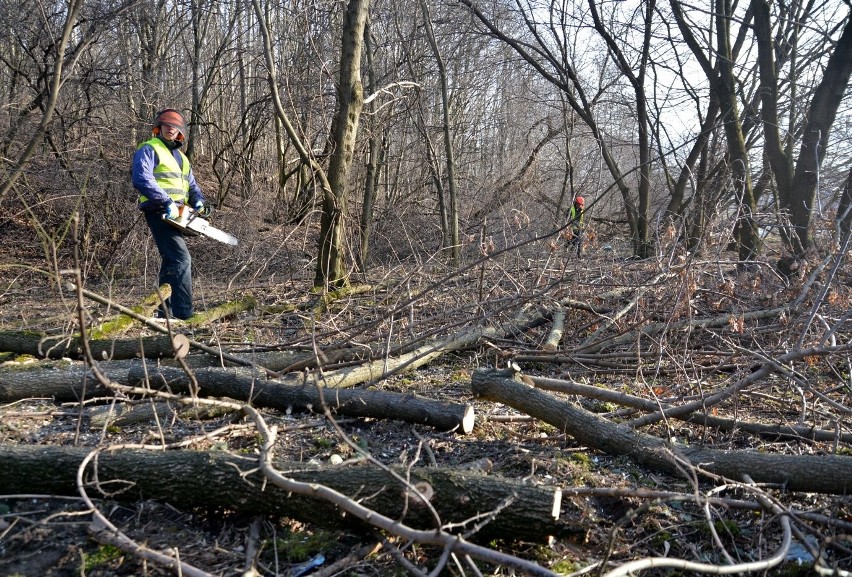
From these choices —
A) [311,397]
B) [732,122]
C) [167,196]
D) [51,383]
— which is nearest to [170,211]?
[167,196]

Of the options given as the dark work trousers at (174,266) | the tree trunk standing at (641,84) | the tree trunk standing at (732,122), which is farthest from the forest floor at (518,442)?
the tree trunk standing at (641,84)

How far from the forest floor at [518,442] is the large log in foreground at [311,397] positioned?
8 cm

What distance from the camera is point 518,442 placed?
360 centimetres

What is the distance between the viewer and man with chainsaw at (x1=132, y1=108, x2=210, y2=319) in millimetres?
6422

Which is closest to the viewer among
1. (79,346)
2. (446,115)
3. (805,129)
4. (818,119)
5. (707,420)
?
(707,420)

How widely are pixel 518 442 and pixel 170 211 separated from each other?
438 cm

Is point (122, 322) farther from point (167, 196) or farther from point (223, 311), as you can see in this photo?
point (167, 196)

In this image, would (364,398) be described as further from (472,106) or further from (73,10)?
(472,106)

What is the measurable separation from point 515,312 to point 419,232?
6.98 m

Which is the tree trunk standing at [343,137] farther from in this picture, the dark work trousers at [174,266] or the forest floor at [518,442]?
the dark work trousers at [174,266]

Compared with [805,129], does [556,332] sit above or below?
below

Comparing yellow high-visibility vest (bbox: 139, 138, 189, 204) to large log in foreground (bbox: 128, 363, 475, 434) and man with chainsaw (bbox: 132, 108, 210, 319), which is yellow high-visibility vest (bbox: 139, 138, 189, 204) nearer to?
man with chainsaw (bbox: 132, 108, 210, 319)

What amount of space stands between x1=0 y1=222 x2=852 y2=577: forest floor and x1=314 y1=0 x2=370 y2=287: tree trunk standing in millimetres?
949

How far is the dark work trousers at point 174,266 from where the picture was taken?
6562 millimetres
